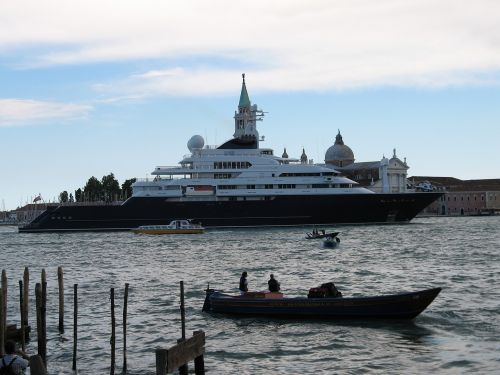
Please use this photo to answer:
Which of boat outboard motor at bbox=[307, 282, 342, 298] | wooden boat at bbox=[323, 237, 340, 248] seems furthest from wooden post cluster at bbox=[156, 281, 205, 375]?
wooden boat at bbox=[323, 237, 340, 248]

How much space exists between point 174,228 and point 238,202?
8180 millimetres

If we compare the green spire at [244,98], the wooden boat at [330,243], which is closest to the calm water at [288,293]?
the wooden boat at [330,243]

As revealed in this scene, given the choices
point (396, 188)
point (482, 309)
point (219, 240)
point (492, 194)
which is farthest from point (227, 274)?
point (492, 194)

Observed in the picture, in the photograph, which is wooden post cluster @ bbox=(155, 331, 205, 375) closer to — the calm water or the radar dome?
the calm water

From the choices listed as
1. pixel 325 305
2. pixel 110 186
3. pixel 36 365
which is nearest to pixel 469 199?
pixel 110 186

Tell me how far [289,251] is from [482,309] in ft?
102

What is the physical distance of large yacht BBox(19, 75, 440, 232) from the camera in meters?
93.7

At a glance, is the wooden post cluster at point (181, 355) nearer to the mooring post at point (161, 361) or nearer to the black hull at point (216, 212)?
the mooring post at point (161, 361)

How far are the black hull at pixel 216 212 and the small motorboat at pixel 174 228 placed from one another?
367 centimetres

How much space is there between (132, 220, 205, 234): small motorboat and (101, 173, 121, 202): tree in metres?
73.2

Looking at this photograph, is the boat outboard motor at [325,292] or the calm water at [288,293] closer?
the calm water at [288,293]

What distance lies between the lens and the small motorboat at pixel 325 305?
26.6 metres

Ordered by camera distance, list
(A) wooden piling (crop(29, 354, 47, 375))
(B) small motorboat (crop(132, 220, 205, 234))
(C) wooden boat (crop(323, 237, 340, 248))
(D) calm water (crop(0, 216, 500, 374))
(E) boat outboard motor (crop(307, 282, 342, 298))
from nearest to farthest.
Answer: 1. (A) wooden piling (crop(29, 354, 47, 375))
2. (D) calm water (crop(0, 216, 500, 374))
3. (E) boat outboard motor (crop(307, 282, 342, 298))
4. (C) wooden boat (crop(323, 237, 340, 248))
5. (B) small motorboat (crop(132, 220, 205, 234))

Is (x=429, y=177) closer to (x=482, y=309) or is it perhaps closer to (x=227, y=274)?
(x=227, y=274)
